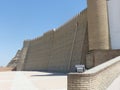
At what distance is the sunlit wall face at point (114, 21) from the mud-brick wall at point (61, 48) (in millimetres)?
4217

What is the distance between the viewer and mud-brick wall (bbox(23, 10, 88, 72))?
2317cm

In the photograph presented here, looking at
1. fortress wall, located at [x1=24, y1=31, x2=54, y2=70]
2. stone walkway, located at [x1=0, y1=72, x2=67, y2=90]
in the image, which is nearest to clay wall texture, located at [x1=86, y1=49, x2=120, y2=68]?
stone walkway, located at [x1=0, y1=72, x2=67, y2=90]

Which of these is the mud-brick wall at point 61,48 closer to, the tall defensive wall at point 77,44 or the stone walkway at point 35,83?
the tall defensive wall at point 77,44

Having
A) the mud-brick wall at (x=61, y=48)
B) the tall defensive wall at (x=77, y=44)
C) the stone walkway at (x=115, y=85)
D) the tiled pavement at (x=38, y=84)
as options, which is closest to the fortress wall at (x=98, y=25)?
the tall defensive wall at (x=77, y=44)

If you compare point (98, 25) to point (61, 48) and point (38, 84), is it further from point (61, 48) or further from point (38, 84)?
point (61, 48)

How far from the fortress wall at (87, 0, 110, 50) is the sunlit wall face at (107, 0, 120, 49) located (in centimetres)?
31

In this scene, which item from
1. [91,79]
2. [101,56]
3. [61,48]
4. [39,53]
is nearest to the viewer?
[91,79]

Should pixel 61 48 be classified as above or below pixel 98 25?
below

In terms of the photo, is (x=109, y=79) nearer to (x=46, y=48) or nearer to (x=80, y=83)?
(x=80, y=83)

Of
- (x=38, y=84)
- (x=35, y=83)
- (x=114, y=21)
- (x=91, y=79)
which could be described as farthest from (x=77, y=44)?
(x=91, y=79)

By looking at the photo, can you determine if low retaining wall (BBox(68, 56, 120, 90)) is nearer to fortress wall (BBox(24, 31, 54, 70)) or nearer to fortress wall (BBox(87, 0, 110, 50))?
fortress wall (BBox(87, 0, 110, 50))

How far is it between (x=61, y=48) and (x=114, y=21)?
13.5 metres

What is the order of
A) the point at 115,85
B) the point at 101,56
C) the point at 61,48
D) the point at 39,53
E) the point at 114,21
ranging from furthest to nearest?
the point at 39,53, the point at 61,48, the point at 114,21, the point at 101,56, the point at 115,85

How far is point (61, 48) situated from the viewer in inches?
1185
